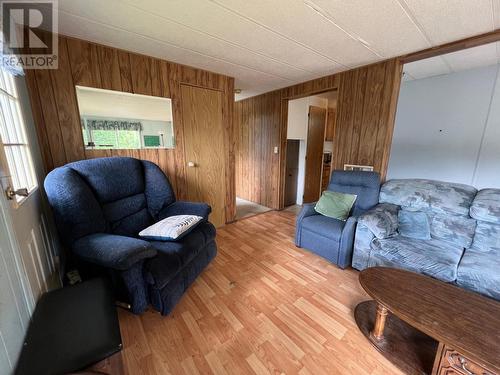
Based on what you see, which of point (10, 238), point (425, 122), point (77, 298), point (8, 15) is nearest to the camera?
point (10, 238)

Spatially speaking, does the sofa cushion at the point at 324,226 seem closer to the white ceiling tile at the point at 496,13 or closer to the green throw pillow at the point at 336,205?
the green throw pillow at the point at 336,205

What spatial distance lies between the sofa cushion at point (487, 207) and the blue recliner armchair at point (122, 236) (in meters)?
2.44

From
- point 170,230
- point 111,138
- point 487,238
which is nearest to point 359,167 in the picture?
point 487,238

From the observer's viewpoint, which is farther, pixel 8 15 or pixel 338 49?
pixel 338 49

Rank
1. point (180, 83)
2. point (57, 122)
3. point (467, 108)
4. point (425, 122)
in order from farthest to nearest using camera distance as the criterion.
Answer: point (425, 122) → point (467, 108) → point (180, 83) → point (57, 122)

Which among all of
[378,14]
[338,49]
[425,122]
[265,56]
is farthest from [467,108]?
[265,56]

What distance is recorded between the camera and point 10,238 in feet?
3.08

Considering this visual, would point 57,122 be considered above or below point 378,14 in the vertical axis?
below

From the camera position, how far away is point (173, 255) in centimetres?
148

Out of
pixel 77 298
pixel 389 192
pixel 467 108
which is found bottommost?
pixel 77 298

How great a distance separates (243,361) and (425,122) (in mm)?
4279

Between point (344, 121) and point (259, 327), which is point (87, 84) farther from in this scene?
point (344, 121)

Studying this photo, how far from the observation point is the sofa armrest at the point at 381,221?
6.09 ft

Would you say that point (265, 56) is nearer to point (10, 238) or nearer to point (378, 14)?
point (378, 14)
